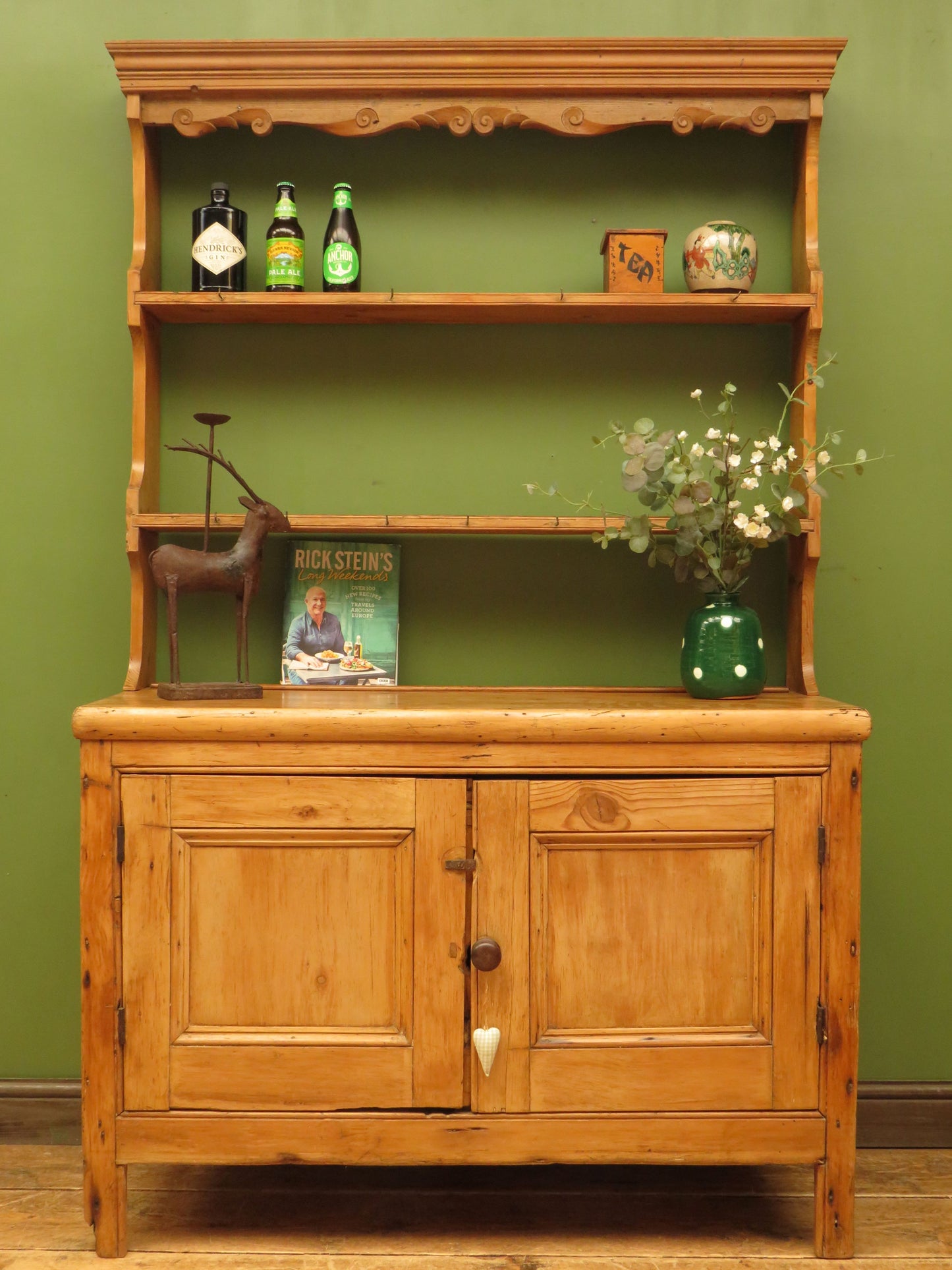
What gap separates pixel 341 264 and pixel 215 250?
0.81 feet

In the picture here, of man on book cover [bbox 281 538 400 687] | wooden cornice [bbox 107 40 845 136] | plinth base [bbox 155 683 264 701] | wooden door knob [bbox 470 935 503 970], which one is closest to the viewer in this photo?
wooden door knob [bbox 470 935 503 970]

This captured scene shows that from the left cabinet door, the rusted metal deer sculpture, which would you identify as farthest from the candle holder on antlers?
the left cabinet door

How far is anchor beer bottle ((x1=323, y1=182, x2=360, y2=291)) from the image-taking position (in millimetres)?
1901

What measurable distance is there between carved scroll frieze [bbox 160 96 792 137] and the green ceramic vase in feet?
3.12

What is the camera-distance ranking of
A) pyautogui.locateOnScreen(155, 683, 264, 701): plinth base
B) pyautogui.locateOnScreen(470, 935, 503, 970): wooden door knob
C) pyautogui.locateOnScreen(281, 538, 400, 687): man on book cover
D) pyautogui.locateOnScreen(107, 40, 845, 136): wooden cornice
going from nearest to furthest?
pyautogui.locateOnScreen(470, 935, 503, 970): wooden door knob, pyautogui.locateOnScreen(155, 683, 264, 701): plinth base, pyautogui.locateOnScreen(107, 40, 845, 136): wooden cornice, pyautogui.locateOnScreen(281, 538, 400, 687): man on book cover

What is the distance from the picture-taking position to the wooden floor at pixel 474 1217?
5.18ft

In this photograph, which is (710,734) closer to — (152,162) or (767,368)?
(767,368)

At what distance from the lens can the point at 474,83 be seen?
184 cm

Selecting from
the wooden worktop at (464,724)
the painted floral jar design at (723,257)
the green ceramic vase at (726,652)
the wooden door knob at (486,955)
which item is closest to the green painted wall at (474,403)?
the painted floral jar design at (723,257)

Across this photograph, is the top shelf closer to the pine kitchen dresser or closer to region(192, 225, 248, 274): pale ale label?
region(192, 225, 248, 274): pale ale label

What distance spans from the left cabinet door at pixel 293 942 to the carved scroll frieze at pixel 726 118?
134 cm

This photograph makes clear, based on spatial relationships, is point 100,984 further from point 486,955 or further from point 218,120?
point 218,120

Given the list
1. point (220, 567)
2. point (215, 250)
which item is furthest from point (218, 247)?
point (220, 567)

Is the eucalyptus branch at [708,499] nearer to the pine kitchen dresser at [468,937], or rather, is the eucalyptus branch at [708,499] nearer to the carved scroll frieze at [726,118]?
the pine kitchen dresser at [468,937]
